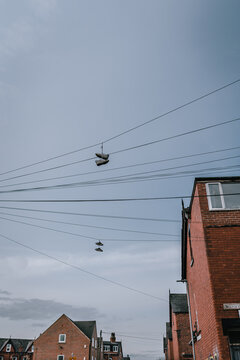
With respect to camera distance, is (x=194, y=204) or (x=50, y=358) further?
(x=50, y=358)

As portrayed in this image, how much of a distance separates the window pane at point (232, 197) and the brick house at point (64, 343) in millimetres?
45831

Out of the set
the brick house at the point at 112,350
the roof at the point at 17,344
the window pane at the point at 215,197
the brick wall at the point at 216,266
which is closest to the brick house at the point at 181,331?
the brick wall at the point at 216,266

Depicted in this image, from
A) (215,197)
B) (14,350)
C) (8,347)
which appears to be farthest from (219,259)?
(8,347)

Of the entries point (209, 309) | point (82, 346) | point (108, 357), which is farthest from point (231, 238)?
point (108, 357)

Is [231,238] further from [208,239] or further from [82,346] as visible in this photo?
[82,346]

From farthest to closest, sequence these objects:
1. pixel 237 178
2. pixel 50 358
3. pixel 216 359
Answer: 1. pixel 50 358
2. pixel 237 178
3. pixel 216 359

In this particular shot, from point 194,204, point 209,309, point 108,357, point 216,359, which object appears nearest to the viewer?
point 216,359

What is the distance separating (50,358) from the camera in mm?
46906

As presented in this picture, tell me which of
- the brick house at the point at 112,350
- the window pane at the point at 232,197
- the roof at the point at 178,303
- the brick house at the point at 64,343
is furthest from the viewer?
the brick house at the point at 112,350

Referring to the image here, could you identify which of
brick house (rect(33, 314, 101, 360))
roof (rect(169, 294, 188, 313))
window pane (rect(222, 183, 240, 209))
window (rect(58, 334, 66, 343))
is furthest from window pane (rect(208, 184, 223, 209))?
window (rect(58, 334, 66, 343))

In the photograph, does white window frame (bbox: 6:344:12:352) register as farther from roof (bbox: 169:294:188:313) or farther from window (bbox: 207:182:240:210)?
window (bbox: 207:182:240:210)

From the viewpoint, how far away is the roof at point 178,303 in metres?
31.6

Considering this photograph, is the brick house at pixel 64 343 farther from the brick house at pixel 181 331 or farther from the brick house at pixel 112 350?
the brick house at pixel 181 331

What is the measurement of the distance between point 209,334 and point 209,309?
1041 mm
